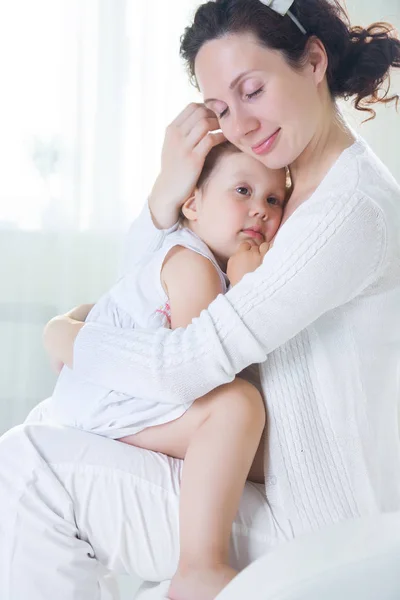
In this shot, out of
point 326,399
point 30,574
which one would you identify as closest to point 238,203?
point 326,399

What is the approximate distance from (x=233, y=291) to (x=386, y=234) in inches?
10.9

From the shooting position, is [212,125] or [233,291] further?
[212,125]

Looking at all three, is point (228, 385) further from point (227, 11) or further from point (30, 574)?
point (227, 11)

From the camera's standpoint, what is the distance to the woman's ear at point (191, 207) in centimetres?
166

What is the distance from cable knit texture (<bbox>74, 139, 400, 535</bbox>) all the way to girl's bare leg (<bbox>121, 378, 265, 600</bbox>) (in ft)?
0.19

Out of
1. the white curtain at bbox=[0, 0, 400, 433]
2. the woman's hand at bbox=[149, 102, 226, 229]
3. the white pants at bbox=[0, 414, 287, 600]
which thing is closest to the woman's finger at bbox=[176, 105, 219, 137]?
the woman's hand at bbox=[149, 102, 226, 229]

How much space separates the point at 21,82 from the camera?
320 centimetres

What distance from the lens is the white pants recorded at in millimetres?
1305

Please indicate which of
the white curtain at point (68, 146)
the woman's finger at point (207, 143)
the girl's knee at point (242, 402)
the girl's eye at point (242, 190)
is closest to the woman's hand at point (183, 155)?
the woman's finger at point (207, 143)

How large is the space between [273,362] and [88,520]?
1.44 ft

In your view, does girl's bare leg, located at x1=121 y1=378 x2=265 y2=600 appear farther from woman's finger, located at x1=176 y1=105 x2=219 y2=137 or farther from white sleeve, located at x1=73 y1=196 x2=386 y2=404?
woman's finger, located at x1=176 y1=105 x2=219 y2=137

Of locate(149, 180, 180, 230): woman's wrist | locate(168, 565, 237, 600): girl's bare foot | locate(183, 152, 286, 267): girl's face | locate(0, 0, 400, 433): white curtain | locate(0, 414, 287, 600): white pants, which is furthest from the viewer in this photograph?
locate(0, 0, 400, 433): white curtain

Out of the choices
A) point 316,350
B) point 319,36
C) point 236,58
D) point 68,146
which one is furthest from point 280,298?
point 68,146

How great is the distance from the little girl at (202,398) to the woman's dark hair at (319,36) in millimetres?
235
